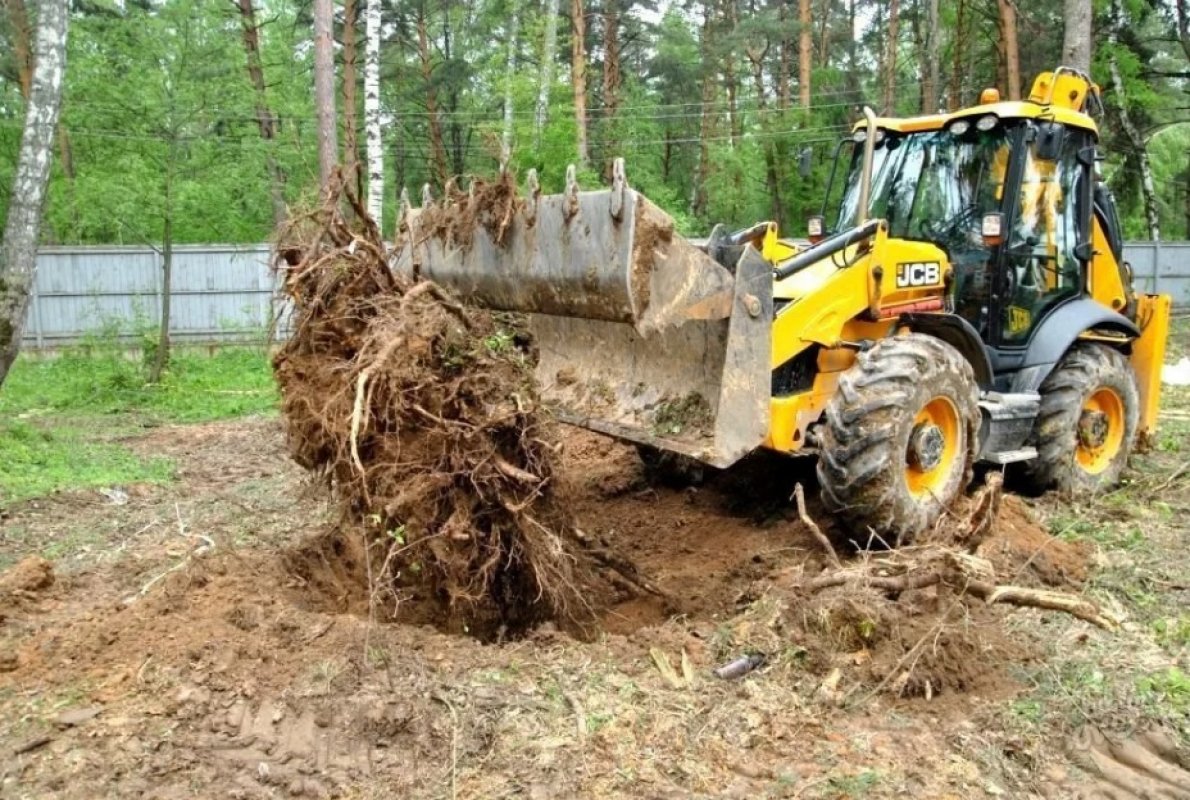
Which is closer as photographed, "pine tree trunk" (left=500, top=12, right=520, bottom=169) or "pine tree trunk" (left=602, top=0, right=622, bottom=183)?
"pine tree trunk" (left=500, top=12, right=520, bottom=169)

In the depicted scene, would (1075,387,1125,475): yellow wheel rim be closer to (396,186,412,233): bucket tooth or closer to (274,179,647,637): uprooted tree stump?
(274,179,647,637): uprooted tree stump

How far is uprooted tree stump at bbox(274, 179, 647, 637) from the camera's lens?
4648mm

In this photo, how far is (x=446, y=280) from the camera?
6.53 meters

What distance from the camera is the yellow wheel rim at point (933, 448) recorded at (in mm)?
5758

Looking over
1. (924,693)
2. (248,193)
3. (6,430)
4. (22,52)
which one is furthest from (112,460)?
(248,193)

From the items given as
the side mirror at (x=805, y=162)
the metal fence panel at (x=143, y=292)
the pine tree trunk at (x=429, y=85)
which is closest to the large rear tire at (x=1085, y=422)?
the side mirror at (x=805, y=162)

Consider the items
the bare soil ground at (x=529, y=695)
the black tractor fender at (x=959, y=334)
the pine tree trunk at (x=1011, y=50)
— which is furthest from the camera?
the pine tree trunk at (x=1011, y=50)

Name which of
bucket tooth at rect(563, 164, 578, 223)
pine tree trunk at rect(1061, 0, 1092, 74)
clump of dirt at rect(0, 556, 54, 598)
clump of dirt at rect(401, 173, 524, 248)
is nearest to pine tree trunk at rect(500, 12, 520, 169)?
pine tree trunk at rect(1061, 0, 1092, 74)

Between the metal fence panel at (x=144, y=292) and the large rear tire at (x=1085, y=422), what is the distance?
14.5m

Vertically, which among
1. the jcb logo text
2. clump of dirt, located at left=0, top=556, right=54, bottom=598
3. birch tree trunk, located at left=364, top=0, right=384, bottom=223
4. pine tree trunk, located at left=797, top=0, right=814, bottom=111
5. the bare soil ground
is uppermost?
pine tree trunk, located at left=797, top=0, right=814, bottom=111

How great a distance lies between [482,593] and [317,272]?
5.71 ft

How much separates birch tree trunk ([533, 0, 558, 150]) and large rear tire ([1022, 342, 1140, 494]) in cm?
1478

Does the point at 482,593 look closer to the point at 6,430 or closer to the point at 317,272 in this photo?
the point at 317,272

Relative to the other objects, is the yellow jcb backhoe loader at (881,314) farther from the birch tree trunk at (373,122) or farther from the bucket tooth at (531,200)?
the birch tree trunk at (373,122)
